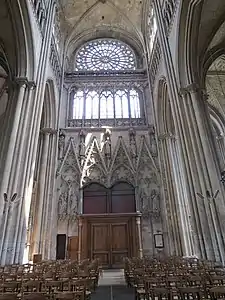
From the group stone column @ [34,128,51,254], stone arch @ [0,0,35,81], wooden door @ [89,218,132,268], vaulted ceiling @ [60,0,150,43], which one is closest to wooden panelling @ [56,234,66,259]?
wooden door @ [89,218,132,268]

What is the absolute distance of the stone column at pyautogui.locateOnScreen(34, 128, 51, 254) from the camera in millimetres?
13708

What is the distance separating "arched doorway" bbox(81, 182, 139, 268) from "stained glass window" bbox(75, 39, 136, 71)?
11161mm

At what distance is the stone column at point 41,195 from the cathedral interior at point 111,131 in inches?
2.4

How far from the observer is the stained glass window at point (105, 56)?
22891mm

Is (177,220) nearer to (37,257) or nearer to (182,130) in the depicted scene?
(182,130)

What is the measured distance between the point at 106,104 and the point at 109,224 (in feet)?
31.5

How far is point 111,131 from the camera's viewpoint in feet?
62.7

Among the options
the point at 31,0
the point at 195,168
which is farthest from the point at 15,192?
the point at 31,0

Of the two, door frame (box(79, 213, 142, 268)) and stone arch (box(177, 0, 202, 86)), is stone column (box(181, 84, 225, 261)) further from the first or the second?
door frame (box(79, 213, 142, 268))

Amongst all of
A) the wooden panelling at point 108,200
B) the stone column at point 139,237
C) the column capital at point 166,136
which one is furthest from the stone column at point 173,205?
the wooden panelling at point 108,200

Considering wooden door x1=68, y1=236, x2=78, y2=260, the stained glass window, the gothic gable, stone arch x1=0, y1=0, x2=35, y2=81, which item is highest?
→ the stained glass window

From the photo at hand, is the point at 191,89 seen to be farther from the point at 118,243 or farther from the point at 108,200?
the point at 118,243

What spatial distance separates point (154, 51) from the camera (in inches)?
688

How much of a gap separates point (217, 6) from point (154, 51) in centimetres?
678
